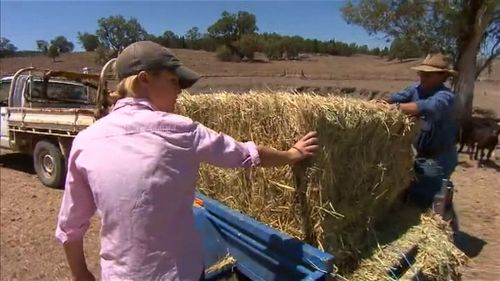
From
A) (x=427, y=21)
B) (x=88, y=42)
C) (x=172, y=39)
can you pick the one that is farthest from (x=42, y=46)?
(x=427, y=21)

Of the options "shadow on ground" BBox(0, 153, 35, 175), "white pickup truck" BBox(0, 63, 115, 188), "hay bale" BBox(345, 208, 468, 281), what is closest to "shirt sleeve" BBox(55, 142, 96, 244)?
"hay bale" BBox(345, 208, 468, 281)

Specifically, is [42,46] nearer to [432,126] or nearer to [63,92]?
[63,92]

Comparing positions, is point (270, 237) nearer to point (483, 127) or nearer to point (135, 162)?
point (135, 162)

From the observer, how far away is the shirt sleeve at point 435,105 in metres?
3.75

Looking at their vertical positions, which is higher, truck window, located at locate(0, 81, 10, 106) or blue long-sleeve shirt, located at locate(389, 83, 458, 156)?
blue long-sleeve shirt, located at locate(389, 83, 458, 156)

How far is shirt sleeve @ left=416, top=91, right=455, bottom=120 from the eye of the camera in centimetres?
375

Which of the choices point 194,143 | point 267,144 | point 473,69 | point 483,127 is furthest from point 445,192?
point 473,69

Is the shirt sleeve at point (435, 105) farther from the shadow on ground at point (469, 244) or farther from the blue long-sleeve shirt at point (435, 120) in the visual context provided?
the shadow on ground at point (469, 244)

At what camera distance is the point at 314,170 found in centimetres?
247

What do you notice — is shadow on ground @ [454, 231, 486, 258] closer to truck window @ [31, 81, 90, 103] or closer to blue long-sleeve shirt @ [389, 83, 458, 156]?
blue long-sleeve shirt @ [389, 83, 458, 156]

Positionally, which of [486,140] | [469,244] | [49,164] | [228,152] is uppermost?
[228,152]

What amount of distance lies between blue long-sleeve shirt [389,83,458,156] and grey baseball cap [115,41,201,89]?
2499 mm

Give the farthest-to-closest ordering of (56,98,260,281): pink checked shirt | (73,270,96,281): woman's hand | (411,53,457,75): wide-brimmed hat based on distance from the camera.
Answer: (411,53,457,75): wide-brimmed hat < (73,270,96,281): woman's hand < (56,98,260,281): pink checked shirt

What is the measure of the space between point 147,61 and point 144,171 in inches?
14.9
